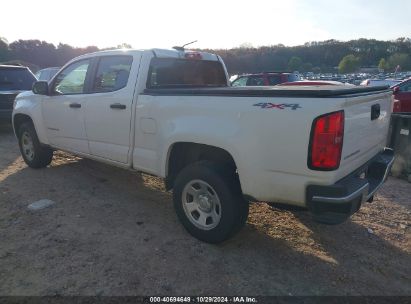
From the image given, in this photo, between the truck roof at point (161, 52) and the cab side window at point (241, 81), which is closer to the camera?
the truck roof at point (161, 52)

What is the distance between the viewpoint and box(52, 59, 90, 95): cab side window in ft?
16.2

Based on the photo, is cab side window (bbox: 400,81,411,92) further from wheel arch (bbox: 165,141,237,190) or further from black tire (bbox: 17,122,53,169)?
black tire (bbox: 17,122,53,169)

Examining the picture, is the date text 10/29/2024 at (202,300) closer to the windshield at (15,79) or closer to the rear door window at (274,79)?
the windshield at (15,79)

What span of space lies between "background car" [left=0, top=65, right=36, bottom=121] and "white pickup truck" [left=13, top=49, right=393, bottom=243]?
4.35 metres

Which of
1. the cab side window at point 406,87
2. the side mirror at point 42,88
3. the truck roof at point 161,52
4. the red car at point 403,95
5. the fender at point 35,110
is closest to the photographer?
the truck roof at point 161,52

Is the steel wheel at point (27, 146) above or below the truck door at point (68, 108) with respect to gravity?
below

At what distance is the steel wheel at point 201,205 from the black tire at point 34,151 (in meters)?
3.42

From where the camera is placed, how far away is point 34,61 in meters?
72.3

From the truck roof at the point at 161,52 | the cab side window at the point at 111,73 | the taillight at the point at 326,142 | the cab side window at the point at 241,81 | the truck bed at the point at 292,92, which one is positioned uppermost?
the truck roof at the point at 161,52

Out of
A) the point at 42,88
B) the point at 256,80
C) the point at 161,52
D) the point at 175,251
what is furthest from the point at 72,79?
the point at 256,80

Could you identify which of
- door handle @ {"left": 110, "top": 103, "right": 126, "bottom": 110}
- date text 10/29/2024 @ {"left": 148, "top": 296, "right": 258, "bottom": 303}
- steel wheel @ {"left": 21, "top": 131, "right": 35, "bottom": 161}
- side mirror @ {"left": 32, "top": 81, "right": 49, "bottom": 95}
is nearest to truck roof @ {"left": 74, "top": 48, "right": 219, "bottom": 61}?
door handle @ {"left": 110, "top": 103, "right": 126, "bottom": 110}

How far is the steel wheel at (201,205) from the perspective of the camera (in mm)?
3518

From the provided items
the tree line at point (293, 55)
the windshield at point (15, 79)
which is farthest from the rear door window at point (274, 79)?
the tree line at point (293, 55)

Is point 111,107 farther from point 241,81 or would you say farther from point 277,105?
point 241,81
